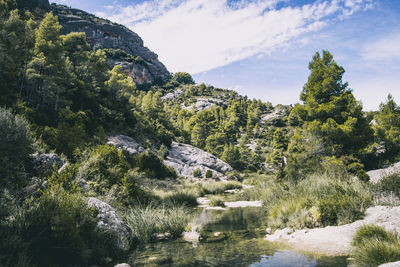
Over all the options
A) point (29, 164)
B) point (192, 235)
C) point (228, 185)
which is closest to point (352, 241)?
point (192, 235)

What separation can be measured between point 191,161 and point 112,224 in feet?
130

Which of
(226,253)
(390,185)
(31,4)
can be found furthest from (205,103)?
(226,253)

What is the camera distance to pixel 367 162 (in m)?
23.7

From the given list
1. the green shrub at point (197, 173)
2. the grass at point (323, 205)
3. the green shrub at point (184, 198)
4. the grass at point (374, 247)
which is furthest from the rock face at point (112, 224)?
the green shrub at point (197, 173)

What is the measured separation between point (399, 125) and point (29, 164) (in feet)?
145

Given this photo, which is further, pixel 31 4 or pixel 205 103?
pixel 205 103

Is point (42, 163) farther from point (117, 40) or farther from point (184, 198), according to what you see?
point (117, 40)

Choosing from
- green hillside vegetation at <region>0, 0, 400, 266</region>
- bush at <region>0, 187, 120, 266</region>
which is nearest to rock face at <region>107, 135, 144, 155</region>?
green hillside vegetation at <region>0, 0, 400, 266</region>

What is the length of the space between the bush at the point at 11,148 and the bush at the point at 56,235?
182cm

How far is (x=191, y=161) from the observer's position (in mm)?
47781

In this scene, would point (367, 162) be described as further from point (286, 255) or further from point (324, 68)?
point (286, 255)

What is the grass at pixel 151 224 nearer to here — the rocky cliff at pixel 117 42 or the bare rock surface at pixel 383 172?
the bare rock surface at pixel 383 172

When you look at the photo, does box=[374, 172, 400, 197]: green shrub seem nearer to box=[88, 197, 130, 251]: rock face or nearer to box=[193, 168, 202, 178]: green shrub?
box=[88, 197, 130, 251]: rock face

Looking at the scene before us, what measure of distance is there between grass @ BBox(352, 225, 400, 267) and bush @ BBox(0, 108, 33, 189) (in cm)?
1024
